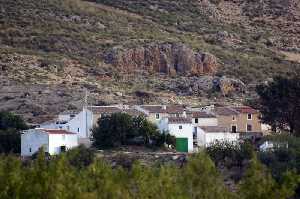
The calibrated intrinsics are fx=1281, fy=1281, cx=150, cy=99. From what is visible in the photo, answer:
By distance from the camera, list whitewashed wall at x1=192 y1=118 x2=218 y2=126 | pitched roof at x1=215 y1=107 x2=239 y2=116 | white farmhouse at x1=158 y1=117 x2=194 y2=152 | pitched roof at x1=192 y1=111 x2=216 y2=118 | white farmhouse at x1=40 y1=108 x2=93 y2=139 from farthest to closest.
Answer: pitched roof at x1=215 y1=107 x2=239 y2=116 → pitched roof at x1=192 y1=111 x2=216 y2=118 → whitewashed wall at x1=192 y1=118 x2=218 y2=126 → white farmhouse at x1=40 y1=108 x2=93 y2=139 → white farmhouse at x1=158 y1=117 x2=194 y2=152

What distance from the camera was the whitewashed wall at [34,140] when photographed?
72825mm

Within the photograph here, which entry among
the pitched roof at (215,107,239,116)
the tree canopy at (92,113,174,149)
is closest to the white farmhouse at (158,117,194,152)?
the tree canopy at (92,113,174,149)

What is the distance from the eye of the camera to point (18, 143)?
7444 cm

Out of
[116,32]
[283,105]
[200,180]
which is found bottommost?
[200,180]

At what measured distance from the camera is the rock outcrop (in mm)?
103012

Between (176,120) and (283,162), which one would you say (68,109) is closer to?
(176,120)

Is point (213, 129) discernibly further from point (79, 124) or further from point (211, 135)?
point (79, 124)

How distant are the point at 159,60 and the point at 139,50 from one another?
1.81 m

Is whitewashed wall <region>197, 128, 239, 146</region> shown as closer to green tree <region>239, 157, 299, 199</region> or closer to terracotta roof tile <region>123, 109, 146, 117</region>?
terracotta roof tile <region>123, 109, 146, 117</region>

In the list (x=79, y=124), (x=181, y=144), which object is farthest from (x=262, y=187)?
(x=79, y=124)

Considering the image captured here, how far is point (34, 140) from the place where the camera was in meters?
72.9

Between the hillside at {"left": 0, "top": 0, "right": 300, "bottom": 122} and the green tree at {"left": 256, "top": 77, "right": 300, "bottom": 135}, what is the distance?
14087 millimetres

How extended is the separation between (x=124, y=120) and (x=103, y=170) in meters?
22.5

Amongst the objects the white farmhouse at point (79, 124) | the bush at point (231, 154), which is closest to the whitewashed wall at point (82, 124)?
the white farmhouse at point (79, 124)
